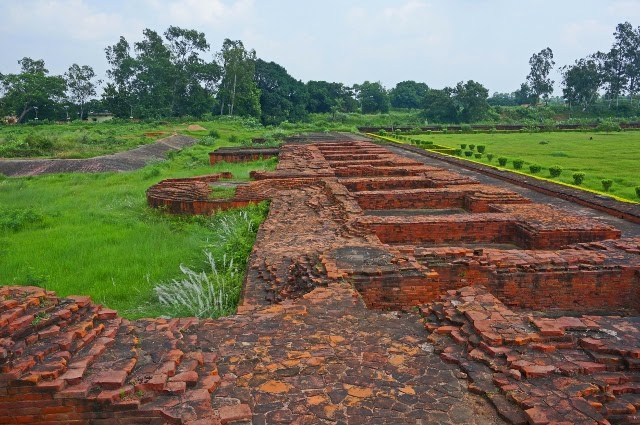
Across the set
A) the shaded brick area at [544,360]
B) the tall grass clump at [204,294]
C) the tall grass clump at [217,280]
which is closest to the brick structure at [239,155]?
the tall grass clump at [217,280]

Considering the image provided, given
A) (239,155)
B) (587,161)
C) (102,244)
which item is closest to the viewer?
(102,244)

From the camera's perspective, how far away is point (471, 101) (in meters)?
44.1

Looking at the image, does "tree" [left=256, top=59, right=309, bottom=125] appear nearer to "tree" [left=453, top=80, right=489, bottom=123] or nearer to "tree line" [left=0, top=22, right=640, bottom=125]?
"tree line" [left=0, top=22, right=640, bottom=125]

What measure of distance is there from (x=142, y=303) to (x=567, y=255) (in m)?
4.27

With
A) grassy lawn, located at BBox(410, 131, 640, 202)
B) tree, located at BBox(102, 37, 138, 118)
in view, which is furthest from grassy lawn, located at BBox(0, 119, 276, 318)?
tree, located at BBox(102, 37, 138, 118)

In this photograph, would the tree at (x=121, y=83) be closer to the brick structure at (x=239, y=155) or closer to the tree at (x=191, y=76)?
the tree at (x=191, y=76)

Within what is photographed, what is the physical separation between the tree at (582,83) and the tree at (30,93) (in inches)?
2164

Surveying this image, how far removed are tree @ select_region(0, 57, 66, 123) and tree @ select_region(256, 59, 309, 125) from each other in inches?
795

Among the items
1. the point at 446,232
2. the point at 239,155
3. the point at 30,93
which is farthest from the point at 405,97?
the point at 446,232

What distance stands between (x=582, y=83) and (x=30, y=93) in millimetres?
56917

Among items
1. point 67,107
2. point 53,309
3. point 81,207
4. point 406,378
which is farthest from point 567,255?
point 67,107

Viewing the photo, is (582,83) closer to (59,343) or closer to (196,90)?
(196,90)

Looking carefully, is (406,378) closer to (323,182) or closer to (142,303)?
(142,303)

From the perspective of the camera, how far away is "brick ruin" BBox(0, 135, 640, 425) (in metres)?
2.36
